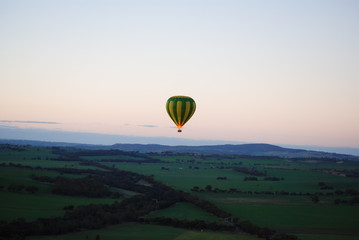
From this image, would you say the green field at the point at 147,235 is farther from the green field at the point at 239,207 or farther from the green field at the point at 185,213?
the green field at the point at 185,213

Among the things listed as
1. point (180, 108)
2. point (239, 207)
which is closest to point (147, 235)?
point (180, 108)

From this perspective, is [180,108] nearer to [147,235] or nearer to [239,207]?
[147,235]

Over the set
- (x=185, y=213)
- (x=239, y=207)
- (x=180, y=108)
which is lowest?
(x=185, y=213)

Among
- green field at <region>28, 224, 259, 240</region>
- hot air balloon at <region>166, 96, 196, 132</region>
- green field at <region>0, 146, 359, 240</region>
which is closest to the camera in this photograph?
green field at <region>28, 224, 259, 240</region>

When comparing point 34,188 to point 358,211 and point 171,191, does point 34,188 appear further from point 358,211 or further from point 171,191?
point 358,211

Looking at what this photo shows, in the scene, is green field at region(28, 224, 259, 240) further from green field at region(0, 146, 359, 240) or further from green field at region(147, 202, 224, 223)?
green field at region(147, 202, 224, 223)

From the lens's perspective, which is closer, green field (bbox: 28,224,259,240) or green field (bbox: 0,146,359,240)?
green field (bbox: 28,224,259,240)

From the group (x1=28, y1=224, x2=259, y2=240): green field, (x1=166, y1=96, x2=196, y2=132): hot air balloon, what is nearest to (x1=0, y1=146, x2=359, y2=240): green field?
(x1=28, y1=224, x2=259, y2=240): green field

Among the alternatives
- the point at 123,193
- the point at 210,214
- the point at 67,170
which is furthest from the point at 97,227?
the point at 67,170

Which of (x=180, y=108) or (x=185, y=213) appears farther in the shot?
(x=185, y=213)
